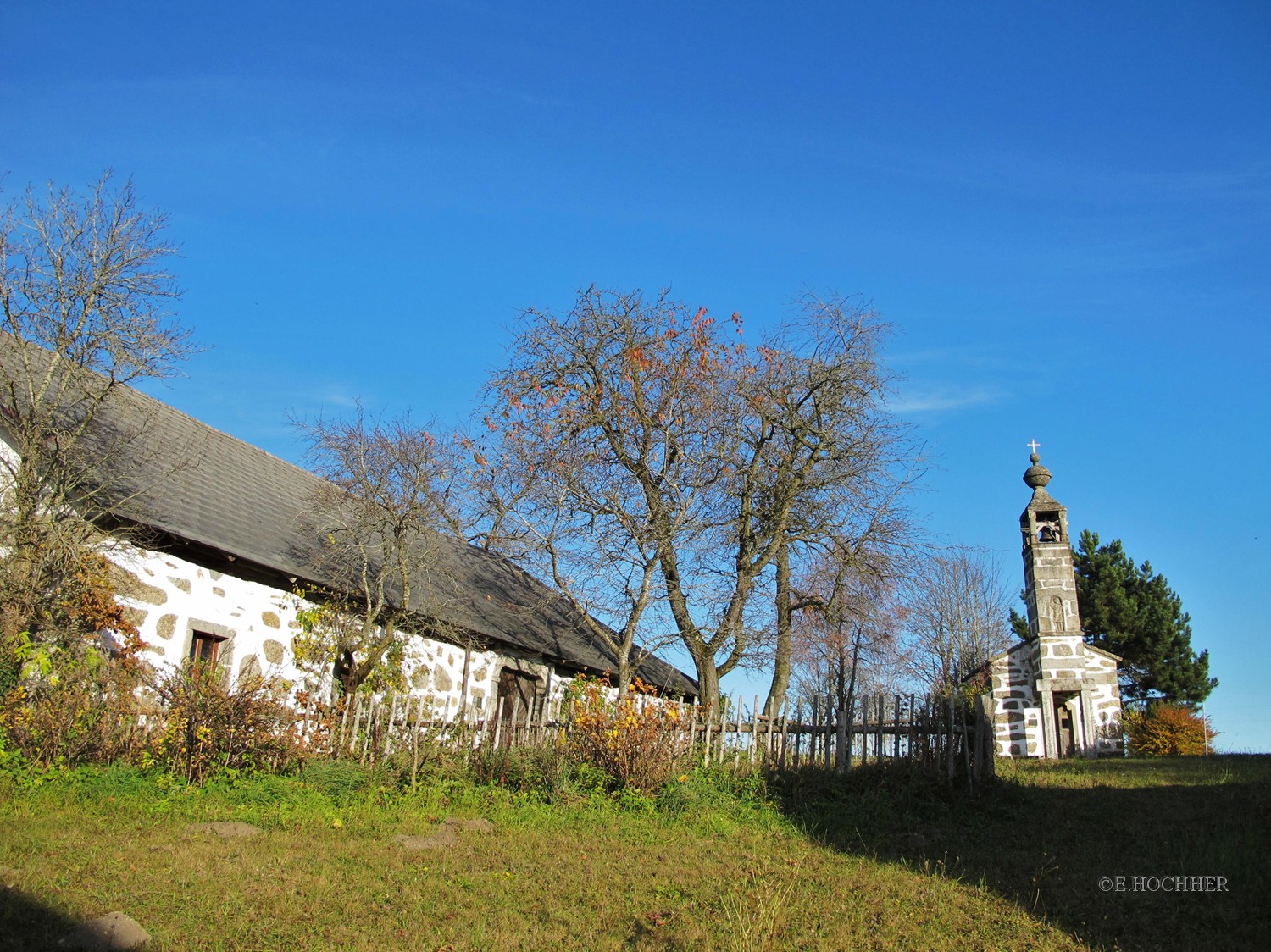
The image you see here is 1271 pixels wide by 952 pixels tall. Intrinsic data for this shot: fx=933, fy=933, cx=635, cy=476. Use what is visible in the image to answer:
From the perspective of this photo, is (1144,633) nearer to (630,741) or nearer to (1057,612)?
(1057,612)

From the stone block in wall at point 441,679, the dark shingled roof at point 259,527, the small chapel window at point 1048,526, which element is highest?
the small chapel window at point 1048,526

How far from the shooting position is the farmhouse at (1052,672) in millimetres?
22625

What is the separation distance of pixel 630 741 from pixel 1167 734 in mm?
16529

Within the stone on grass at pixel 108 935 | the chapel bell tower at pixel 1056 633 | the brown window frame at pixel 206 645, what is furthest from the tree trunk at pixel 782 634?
the stone on grass at pixel 108 935

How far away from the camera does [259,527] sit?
1377cm

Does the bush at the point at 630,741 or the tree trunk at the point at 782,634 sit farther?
the tree trunk at the point at 782,634

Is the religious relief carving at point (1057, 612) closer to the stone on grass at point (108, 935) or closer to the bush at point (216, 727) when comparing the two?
the bush at point (216, 727)

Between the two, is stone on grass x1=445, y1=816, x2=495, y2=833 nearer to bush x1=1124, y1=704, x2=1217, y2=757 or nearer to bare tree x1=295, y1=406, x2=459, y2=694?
bare tree x1=295, y1=406, x2=459, y2=694

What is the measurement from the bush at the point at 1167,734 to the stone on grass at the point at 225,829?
1985 cm

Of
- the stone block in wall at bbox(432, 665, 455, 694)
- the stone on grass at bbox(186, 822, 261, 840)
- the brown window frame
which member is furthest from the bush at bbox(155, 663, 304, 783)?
the stone block in wall at bbox(432, 665, 455, 694)

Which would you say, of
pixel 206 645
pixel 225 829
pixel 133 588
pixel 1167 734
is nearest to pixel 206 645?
pixel 206 645

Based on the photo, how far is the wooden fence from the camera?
11.6 m

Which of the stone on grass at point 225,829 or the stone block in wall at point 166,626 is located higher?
the stone block in wall at point 166,626

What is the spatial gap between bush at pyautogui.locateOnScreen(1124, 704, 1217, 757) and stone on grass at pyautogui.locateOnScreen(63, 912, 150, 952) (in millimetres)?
21558
